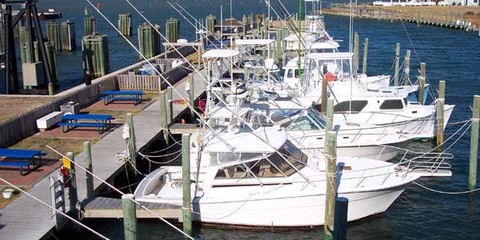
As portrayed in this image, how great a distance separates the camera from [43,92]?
34.0m

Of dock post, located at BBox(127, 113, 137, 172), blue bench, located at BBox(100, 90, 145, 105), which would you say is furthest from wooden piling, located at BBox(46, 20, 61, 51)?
dock post, located at BBox(127, 113, 137, 172)

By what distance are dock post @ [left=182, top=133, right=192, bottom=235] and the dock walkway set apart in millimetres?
2994

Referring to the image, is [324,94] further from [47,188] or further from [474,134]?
[47,188]

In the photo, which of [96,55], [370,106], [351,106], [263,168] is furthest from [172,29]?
[263,168]

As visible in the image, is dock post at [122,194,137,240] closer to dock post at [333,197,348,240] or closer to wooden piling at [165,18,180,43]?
dock post at [333,197,348,240]

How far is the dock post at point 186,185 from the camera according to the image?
15876 millimetres

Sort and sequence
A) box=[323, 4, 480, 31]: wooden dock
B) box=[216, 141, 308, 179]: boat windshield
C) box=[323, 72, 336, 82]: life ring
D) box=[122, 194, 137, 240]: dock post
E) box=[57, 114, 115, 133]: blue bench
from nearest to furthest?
1. box=[122, 194, 137, 240]: dock post
2. box=[216, 141, 308, 179]: boat windshield
3. box=[57, 114, 115, 133]: blue bench
4. box=[323, 72, 336, 82]: life ring
5. box=[323, 4, 480, 31]: wooden dock

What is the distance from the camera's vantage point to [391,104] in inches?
1016

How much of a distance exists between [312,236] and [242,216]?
2174mm

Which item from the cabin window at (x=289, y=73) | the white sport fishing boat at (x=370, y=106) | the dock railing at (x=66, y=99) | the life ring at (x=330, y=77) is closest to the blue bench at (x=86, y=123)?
the dock railing at (x=66, y=99)

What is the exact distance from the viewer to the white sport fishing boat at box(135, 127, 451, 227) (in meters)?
17.1

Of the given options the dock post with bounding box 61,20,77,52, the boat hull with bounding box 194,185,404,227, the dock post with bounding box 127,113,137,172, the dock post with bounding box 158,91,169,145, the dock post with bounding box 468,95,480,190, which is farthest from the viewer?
the dock post with bounding box 61,20,77,52

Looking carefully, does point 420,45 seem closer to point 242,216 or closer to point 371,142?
point 371,142

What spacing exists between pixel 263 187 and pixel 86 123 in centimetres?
993
